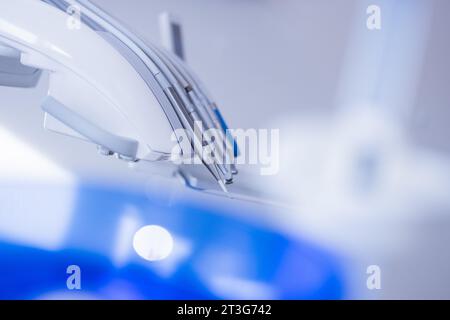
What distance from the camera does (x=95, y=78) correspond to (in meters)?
0.58

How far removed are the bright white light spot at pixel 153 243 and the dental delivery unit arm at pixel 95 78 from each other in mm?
436

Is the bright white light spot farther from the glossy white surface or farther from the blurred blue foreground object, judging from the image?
the glossy white surface

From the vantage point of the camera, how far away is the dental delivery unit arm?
586 mm

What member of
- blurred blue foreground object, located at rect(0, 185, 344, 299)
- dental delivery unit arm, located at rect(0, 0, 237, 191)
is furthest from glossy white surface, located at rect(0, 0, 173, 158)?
blurred blue foreground object, located at rect(0, 185, 344, 299)

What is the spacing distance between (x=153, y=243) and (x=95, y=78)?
1.77 feet

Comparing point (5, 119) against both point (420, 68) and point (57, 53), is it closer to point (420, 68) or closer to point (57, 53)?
point (57, 53)

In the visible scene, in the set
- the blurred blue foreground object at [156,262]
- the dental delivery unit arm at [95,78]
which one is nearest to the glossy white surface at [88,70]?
the dental delivery unit arm at [95,78]

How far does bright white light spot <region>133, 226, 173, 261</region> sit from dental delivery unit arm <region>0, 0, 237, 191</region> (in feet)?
1.43

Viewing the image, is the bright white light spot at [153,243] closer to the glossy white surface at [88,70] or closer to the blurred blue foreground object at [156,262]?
the blurred blue foreground object at [156,262]

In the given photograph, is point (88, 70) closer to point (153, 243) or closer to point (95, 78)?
point (95, 78)

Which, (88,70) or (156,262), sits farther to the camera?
(156,262)

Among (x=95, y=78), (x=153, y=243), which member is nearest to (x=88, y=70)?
(x=95, y=78)

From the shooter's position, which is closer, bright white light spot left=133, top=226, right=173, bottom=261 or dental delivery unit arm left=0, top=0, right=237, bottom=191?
dental delivery unit arm left=0, top=0, right=237, bottom=191
